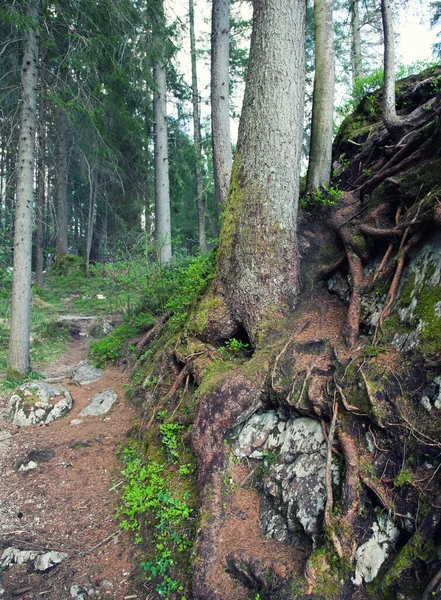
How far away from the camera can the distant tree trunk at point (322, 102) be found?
5984 mm

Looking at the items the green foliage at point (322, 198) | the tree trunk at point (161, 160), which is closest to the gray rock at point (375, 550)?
the green foliage at point (322, 198)

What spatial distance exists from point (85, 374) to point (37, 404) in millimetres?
1485

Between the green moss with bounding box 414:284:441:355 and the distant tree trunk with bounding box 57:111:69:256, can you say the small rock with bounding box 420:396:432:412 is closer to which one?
the green moss with bounding box 414:284:441:355

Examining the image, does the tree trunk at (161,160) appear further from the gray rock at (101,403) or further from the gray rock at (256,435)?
the gray rock at (256,435)

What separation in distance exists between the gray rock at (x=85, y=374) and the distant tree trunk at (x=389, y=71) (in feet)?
22.7

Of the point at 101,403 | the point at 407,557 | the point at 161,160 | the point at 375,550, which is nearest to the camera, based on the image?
the point at 407,557

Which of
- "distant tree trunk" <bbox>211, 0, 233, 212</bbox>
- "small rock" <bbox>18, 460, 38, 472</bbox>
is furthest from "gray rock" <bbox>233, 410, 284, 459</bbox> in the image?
"distant tree trunk" <bbox>211, 0, 233, 212</bbox>

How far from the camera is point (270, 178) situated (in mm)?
4715

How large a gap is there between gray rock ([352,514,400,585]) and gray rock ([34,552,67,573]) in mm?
2747

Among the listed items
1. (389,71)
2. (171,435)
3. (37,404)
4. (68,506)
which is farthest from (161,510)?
(389,71)

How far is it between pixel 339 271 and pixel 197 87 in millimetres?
15171

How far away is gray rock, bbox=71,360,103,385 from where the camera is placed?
24.6ft

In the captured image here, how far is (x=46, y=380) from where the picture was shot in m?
7.51

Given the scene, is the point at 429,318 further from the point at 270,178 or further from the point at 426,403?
the point at 270,178
